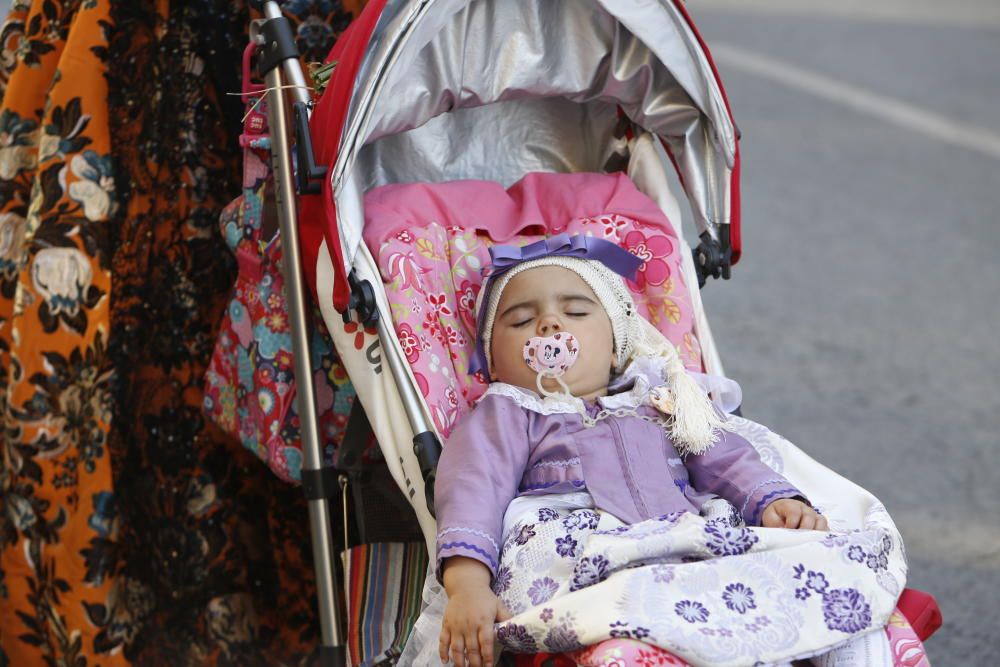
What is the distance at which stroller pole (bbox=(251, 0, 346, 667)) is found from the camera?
1.99 meters

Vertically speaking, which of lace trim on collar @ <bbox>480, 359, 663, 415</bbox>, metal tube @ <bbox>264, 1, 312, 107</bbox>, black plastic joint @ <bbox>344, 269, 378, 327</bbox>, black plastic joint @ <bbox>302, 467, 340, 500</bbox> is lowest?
black plastic joint @ <bbox>302, 467, 340, 500</bbox>

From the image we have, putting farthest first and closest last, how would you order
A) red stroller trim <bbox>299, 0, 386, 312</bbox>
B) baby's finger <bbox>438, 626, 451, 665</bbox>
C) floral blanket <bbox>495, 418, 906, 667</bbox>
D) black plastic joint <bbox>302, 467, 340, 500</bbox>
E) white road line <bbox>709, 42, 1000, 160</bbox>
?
white road line <bbox>709, 42, 1000, 160</bbox>, black plastic joint <bbox>302, 467, 340, 500</bbox>, red stroller trim <bbox>299, 0, 386, 312</bbox>, baby's finger <bbox>438, 626, 451, 665</bbox>, floral blanket <bbox>495, 418, 906, 667</bbox>

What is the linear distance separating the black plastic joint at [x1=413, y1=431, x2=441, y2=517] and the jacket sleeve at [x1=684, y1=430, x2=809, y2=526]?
40 centimetres

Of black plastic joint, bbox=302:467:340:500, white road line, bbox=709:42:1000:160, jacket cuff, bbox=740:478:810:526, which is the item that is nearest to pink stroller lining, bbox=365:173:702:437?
black plastic joint, bbox=302:467:340:500

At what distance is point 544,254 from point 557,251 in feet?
0.07

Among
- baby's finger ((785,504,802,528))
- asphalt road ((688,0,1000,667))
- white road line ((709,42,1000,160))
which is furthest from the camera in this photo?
white road line ((709,42,1000,160))

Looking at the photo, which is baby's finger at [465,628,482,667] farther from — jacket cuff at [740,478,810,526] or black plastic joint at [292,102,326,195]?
black plastic joint at [292,102,326,195]

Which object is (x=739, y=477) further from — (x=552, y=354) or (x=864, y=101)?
(x=864, y=101)

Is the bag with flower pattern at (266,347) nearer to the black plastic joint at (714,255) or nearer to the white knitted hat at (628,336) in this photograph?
the white knitted hat at (628,336)

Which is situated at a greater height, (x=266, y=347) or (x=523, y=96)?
(x=523, y=96)

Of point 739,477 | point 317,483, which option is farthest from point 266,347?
point 739,477

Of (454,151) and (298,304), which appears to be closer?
(298,304)

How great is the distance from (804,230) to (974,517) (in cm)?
214

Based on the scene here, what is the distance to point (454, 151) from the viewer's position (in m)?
2.35
